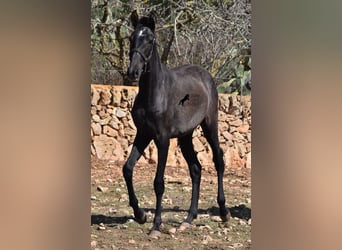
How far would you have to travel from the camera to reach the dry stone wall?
2.95 m

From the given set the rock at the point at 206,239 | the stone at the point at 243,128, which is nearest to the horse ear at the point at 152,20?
the stone at the point at 243,128

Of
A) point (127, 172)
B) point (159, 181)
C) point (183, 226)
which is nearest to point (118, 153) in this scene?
point (127, 172)

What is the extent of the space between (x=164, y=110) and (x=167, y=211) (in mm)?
486

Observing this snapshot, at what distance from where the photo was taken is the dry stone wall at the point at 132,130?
2.95 m

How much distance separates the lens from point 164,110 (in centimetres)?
298

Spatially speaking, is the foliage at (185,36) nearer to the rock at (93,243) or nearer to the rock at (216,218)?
the rock at (216,218)

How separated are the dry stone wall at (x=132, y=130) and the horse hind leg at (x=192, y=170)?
2 centimetres

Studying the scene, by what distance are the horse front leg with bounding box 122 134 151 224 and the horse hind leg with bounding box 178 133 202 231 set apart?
0.61 ft

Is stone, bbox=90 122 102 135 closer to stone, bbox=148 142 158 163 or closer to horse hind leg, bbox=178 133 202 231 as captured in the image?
stone, bbox=148 142 158 163

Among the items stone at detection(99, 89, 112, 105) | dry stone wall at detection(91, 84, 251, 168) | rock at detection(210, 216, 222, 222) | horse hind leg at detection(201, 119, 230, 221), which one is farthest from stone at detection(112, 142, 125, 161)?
rock at detection(210, 216, 222, 222)

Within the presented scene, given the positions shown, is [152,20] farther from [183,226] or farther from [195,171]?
[183,226]
